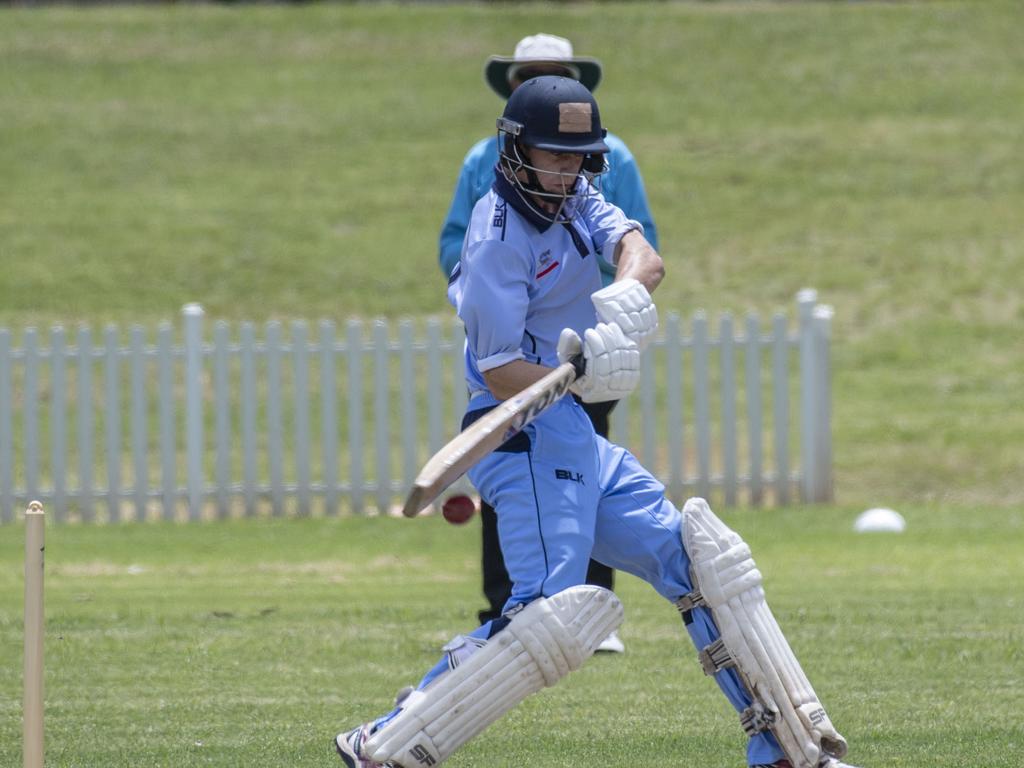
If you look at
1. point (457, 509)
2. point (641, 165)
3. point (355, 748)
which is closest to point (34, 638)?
point (355, 748)

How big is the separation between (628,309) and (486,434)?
583 millimetres

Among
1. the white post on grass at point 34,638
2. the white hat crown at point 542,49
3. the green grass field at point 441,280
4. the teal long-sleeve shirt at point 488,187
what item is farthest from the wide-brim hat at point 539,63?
the white post on grass at point 34,638

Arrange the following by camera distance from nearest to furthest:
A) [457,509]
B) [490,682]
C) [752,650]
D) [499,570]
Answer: [490,682] → [752,650] → [457,509] → [499,570]

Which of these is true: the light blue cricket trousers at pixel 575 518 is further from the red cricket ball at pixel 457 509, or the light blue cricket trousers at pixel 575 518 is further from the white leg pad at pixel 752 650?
the red cricket ball at pixel 457 509

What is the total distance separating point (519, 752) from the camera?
526cm

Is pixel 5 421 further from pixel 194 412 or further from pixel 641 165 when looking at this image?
pixel 641 165

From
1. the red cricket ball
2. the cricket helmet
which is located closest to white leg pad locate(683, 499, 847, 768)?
the red cricket ball

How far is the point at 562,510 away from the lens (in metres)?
4.57

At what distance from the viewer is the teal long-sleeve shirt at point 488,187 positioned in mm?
7109

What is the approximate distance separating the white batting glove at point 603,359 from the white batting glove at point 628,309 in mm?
24

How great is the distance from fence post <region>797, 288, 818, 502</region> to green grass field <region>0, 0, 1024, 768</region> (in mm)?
358

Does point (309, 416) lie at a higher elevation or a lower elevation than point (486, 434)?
higher

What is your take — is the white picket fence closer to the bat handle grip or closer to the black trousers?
the black trousers

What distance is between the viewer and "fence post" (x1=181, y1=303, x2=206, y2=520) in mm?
12328
